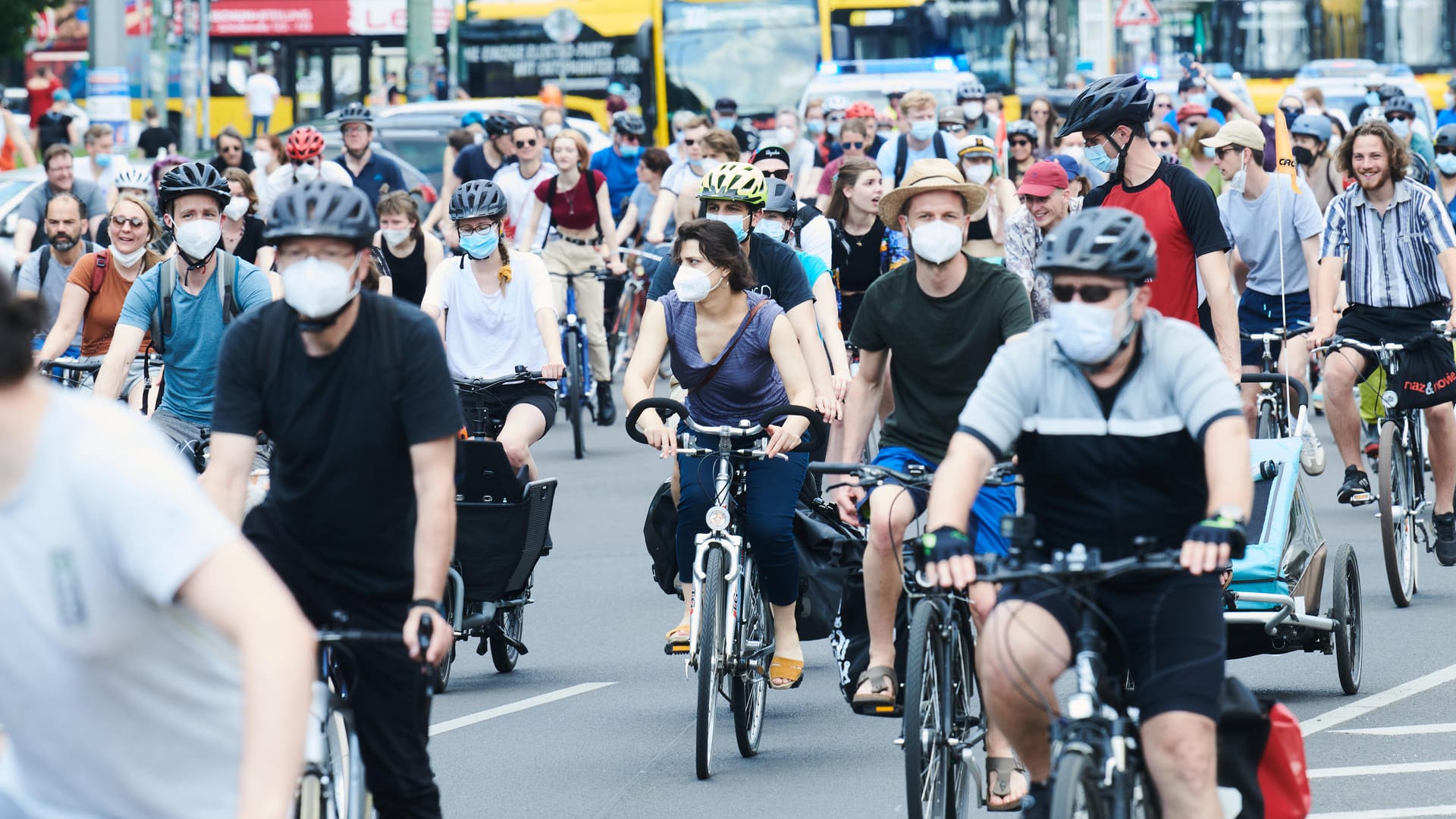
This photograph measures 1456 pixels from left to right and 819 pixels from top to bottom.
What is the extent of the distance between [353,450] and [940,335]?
2227 mm

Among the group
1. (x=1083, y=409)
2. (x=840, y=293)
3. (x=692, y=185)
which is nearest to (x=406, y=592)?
(x=1083, y=409)

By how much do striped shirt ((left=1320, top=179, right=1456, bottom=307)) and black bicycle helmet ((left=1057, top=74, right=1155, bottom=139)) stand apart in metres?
2.71

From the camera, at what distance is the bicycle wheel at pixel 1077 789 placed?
13.7 feet

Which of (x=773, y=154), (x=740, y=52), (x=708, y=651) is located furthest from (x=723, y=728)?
(x=740, y=52)

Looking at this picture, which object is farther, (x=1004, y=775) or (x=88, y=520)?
(x=1004, y=775)

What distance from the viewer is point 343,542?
466 centimetres

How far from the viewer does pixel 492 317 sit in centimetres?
938

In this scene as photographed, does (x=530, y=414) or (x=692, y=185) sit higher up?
(x=692, y=185)

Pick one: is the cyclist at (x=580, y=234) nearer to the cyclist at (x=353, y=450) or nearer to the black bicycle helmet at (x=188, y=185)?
the black bicycle helmet at (x=188, y=185)

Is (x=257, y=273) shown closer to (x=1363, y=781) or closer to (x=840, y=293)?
(x=1363, y=781)

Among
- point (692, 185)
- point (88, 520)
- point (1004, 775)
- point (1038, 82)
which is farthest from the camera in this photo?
point (1038, 82)

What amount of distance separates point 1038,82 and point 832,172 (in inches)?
981

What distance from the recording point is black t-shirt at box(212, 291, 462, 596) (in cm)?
456

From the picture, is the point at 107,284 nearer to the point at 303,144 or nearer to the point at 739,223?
the point at 739,223
